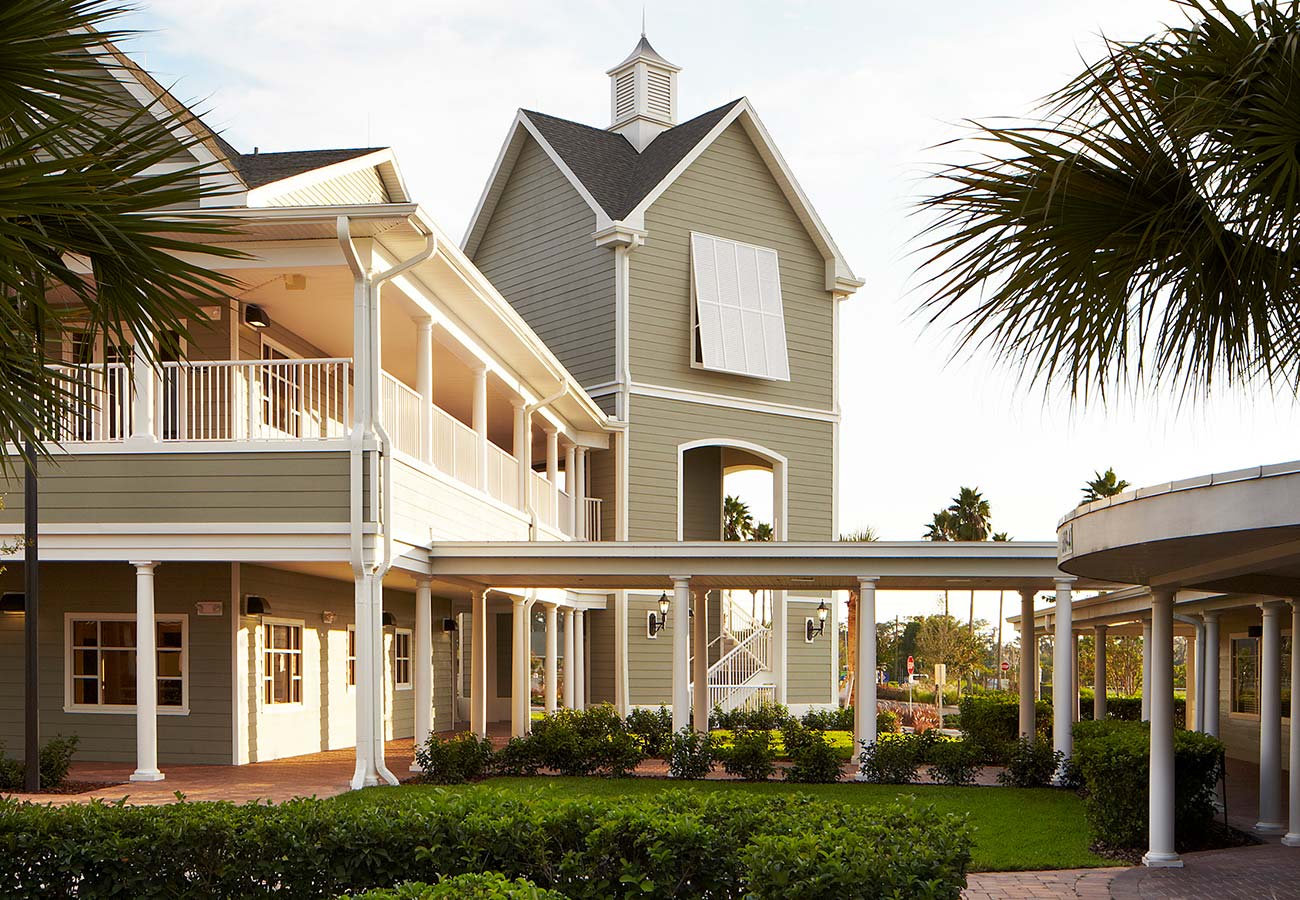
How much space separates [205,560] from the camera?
42.9ft

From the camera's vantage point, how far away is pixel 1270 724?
11.4 meters

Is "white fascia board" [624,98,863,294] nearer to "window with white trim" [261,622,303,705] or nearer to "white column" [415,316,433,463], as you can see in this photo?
"white column" [415,316,433,463]

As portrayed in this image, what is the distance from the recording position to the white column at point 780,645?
81.4ft

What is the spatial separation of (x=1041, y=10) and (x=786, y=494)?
19651mm

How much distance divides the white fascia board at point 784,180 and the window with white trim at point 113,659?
42.9 ft

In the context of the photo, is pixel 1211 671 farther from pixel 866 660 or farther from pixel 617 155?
pixel 617 155

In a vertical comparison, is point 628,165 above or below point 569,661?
above

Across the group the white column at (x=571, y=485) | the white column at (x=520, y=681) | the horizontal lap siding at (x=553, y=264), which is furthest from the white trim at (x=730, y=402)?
the white column at (x=520, y=681)

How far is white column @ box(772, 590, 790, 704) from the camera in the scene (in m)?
24.8

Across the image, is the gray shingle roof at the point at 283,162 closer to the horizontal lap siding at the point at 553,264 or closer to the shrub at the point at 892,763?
the horizontal lap siding at the point at 553,264

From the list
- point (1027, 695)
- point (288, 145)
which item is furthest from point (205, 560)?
point (1027, 695)

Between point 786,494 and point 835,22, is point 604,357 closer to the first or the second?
point 786,494

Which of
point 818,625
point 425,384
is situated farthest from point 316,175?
point 818,625

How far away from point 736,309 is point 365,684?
45.8 ft
